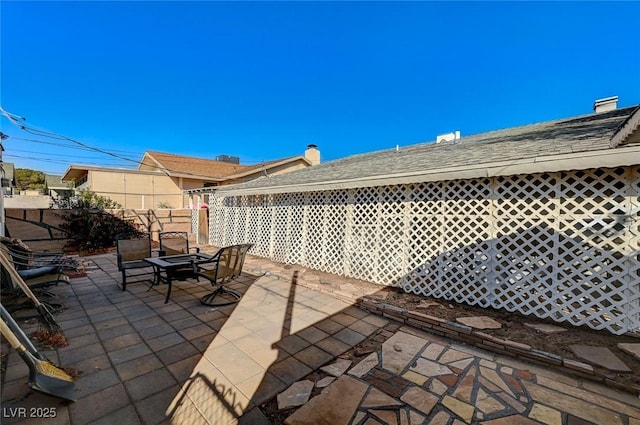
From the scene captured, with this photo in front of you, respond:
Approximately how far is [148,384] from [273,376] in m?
1.13

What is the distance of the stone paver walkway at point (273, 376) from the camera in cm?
211

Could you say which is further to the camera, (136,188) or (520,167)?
(136,188)

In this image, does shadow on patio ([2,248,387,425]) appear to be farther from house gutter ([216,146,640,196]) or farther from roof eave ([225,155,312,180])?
roof eave ([225,155,312,180])

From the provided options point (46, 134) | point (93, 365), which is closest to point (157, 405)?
point (93, 365)

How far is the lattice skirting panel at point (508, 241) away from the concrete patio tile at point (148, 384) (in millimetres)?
4130

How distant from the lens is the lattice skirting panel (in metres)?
3.45

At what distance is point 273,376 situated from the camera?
263 centimetres

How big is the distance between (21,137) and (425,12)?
A: 16121mm

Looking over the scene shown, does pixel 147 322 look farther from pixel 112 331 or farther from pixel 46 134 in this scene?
pixel 46 134

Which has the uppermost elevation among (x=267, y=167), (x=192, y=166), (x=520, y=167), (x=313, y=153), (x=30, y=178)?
(x=30, y=178)

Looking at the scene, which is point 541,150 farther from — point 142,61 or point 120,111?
point 120,111

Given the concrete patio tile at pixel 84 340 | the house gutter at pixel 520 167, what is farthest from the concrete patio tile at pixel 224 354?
the house gutter at pixel 520 167

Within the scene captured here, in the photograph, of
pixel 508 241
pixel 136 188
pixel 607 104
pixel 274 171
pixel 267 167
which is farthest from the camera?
pixel 274 171

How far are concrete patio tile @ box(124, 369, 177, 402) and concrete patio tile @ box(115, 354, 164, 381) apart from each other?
80 millimetres
